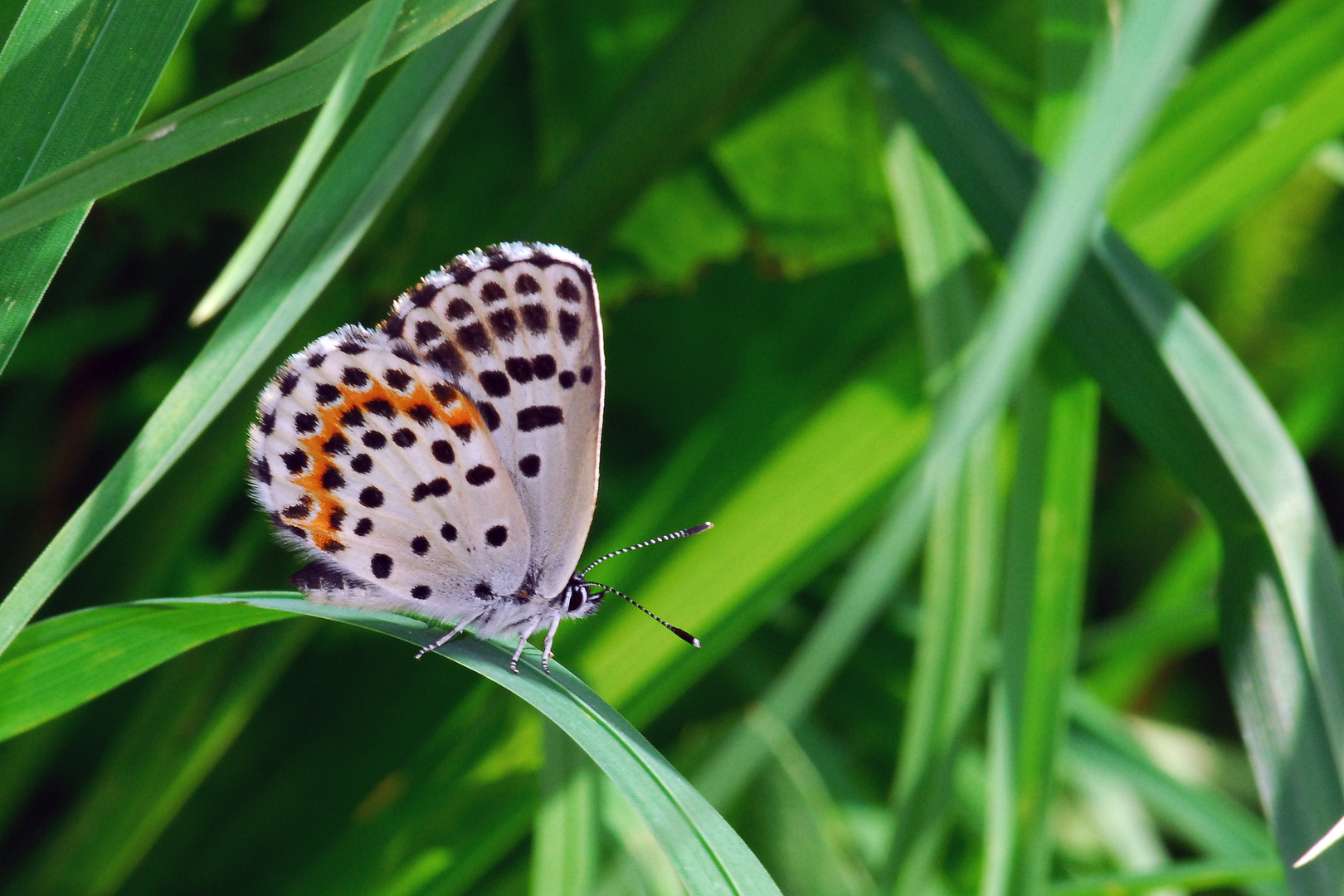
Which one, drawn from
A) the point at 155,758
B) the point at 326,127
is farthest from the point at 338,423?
the point at 155,758

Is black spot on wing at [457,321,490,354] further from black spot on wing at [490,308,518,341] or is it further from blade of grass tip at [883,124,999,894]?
blade of grass tip at [883,124,999,894]

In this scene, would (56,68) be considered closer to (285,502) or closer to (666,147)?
(285,502)

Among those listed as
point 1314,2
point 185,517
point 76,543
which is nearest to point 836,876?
point 185,517

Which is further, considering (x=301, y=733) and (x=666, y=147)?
(x=301, y=733)

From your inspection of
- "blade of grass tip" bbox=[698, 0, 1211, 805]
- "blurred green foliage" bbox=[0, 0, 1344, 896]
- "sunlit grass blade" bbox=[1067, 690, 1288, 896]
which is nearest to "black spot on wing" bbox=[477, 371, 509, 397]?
"blurred green foliage" bbox=[0, 0, 1344, 896]

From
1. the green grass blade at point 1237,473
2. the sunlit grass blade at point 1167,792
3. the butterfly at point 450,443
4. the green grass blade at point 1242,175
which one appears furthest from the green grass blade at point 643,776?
the sunlit grass blade at point 1167,792

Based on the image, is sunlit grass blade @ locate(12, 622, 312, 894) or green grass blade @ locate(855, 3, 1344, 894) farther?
sunlit grass blade @ locate(12, 622, 312, 894)
